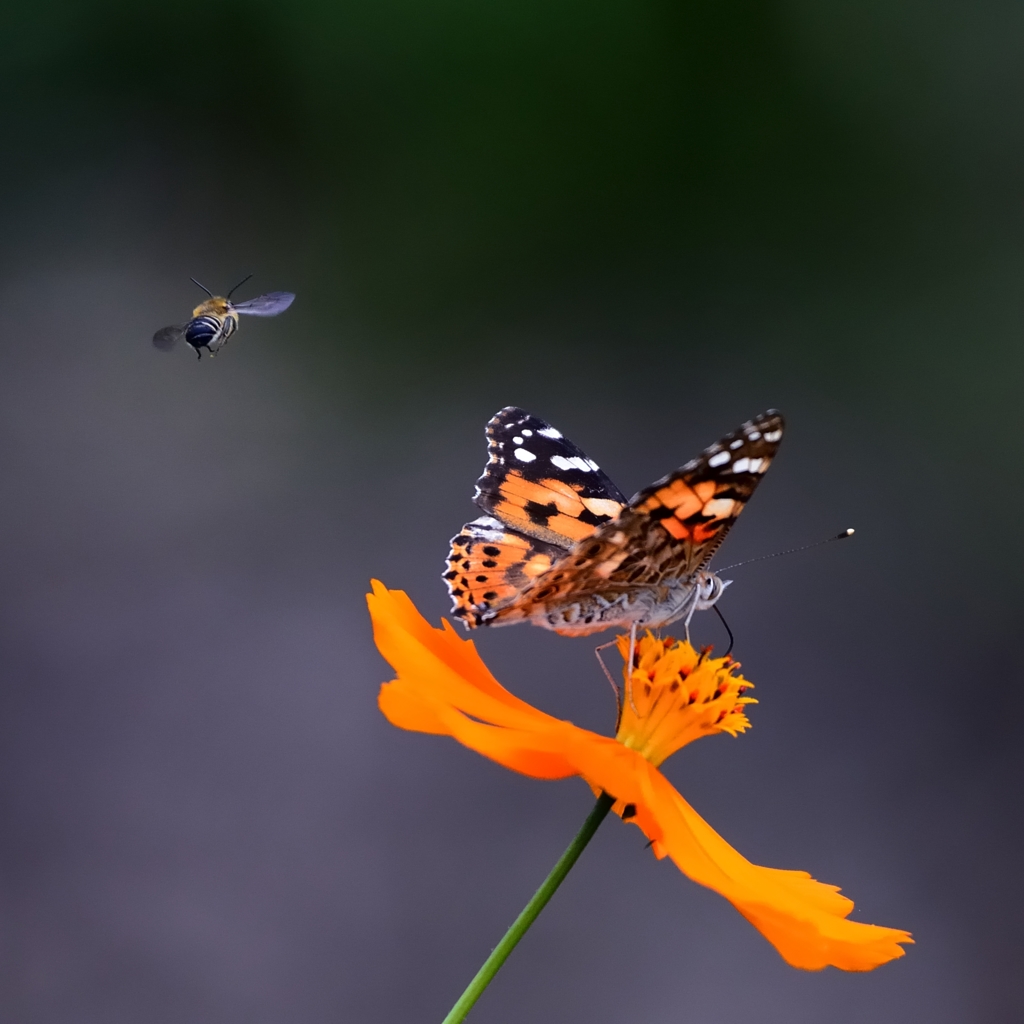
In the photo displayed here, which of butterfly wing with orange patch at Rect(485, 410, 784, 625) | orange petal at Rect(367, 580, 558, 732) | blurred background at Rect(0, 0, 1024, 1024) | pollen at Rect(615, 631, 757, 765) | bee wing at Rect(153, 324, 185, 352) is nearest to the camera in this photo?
orange petal at Rect(367, 580, 558, 732)

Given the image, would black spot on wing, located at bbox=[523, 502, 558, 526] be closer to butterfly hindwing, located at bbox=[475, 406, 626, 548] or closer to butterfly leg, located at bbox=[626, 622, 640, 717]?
butterfly hindwing, located at bbox=[475, 406, 626, 548]

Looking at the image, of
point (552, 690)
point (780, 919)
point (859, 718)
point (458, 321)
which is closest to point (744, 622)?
point (859, 718)

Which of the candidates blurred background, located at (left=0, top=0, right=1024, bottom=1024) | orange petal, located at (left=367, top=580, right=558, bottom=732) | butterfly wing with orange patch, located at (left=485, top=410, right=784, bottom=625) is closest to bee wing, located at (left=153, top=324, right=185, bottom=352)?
orange petal, located at (left=367, top=580, right=558, bottom=732)

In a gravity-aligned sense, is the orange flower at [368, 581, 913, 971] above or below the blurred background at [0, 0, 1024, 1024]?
below

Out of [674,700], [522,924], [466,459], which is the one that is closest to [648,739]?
[674,700]

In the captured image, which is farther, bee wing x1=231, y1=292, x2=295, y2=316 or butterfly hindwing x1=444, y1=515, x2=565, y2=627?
bee wing x1=231, y1=292, x2=295, y2=316

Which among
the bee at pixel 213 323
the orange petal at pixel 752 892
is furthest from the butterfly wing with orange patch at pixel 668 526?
the bee at pixel 213 323
